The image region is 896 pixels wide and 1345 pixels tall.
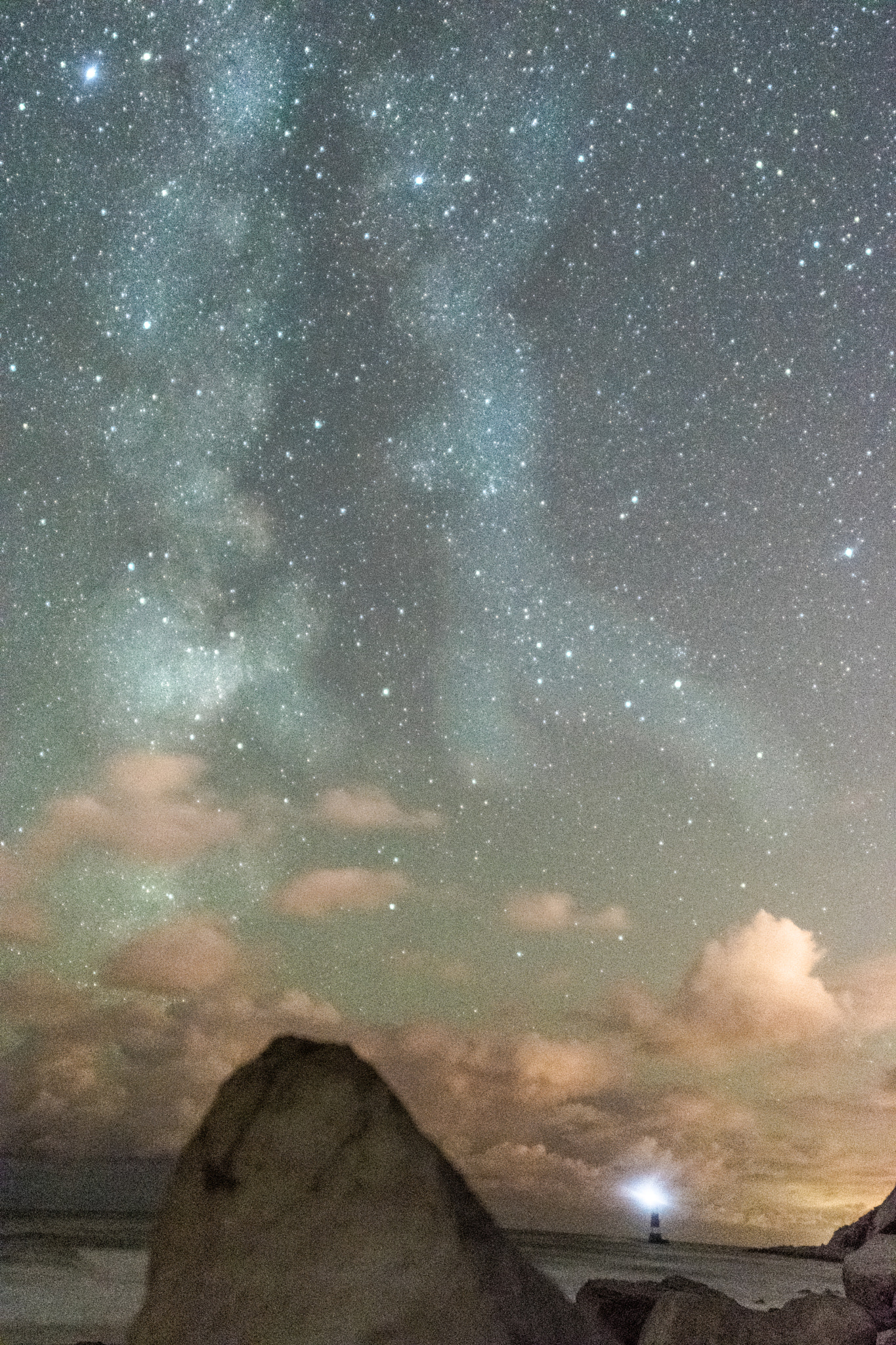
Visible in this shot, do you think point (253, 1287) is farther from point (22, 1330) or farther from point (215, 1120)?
point (22, 1330)

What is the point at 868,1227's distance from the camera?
20.0m

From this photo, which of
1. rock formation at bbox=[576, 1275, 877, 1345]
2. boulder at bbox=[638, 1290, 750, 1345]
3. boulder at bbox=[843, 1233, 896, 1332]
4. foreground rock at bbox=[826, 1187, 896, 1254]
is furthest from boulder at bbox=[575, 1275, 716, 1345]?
foreground rock at bbox=[826, 1187, 896, 1254]

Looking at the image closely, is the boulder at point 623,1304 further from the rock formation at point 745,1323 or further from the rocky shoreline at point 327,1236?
the rocky shoreline at point 327,1236

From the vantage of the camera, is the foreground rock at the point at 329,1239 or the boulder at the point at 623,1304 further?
the boulder at the point at 623,1304

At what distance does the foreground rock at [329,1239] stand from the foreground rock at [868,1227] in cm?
728

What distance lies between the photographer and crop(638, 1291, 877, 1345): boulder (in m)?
7.54

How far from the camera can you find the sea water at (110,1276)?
11.0 metres

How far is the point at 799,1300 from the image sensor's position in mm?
8195

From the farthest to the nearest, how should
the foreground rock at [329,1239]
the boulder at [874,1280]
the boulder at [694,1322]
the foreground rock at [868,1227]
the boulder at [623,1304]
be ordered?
the foreground rock at [868,1227]
the boulder at [874,1280]
the boulder at [623,1304]
the boulder at [694,1322]
the foreground rock at [329,1239]

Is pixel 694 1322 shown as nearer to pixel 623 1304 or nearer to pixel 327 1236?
pixel 623 1304

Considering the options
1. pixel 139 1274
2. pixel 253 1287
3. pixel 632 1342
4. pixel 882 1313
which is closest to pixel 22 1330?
pixel 632 1342

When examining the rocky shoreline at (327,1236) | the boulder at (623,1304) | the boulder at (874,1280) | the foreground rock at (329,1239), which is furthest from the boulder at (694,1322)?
the boulder at (874,1280)

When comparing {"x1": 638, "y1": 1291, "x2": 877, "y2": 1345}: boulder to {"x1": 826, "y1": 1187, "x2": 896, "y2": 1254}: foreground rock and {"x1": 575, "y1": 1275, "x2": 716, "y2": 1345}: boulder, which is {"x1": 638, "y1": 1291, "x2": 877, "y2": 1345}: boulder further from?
{"x1": 826, "y1": 1187, "x2": 896, "y2": 1254}: foreground rock

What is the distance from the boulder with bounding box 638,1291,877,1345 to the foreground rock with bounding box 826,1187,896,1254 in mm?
3089
